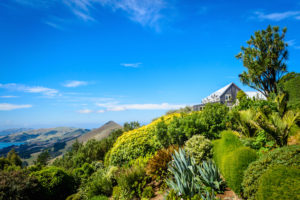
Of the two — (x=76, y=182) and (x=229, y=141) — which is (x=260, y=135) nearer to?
(x=229, y=141)

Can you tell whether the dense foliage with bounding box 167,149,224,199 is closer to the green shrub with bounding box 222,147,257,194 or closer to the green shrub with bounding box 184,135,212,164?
the green shrub with bounding box 222,147,257,194

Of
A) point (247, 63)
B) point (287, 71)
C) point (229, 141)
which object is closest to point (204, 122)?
point (229, 141)

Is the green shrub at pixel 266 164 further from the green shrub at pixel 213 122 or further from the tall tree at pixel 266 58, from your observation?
the tall tree at pixel 266 58

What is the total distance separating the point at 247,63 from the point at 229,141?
22.7 meters

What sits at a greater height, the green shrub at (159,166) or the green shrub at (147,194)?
the green shrub at (159,166)

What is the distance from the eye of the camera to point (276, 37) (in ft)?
67.7

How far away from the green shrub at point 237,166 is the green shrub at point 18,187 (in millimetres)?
6861

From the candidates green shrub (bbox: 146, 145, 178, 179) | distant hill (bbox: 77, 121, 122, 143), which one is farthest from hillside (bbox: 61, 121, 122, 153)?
green shrub (bbox: 146, 145, 178, 179)

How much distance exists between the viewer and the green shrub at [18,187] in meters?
5.18

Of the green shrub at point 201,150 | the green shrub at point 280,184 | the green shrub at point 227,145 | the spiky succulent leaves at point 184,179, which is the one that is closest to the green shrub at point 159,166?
the green shrub at point 201,150

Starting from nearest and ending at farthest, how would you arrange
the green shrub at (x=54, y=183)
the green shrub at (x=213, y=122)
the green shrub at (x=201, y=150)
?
the green shrub at (x=201, y=150) → the green shrub at (x=54, y=183) → the green shrub at (x=213, y=122)

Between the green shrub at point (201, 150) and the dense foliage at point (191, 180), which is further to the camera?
the green shrub at point (201, 150)

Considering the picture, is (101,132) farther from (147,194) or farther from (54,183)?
(147,194)

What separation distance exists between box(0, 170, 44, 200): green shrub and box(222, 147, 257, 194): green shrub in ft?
22.5
